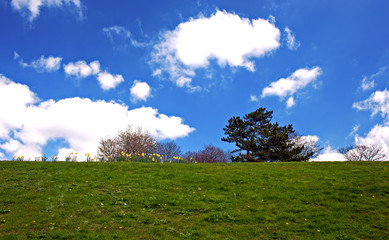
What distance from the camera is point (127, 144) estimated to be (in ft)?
158

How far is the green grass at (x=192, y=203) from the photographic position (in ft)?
29.8

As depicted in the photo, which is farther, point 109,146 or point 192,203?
point 109,146

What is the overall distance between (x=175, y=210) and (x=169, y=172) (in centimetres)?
572

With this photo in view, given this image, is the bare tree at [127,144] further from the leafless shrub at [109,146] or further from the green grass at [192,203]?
the green grass at [192,203]

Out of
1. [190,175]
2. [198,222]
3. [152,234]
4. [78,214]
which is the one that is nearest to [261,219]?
[198,222]

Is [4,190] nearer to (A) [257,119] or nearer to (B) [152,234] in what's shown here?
(B) [152,234]

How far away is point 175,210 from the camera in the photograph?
35.2ft

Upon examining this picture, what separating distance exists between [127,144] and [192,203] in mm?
38960

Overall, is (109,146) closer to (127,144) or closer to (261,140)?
(127,144)

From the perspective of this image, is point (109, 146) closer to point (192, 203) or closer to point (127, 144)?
point (127, 144)

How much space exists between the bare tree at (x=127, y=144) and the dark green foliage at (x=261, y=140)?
15815 mm

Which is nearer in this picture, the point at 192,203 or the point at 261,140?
the point at 192,203

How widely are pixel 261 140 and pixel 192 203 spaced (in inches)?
1252

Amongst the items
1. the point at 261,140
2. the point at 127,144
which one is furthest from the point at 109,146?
the point at 261,140
